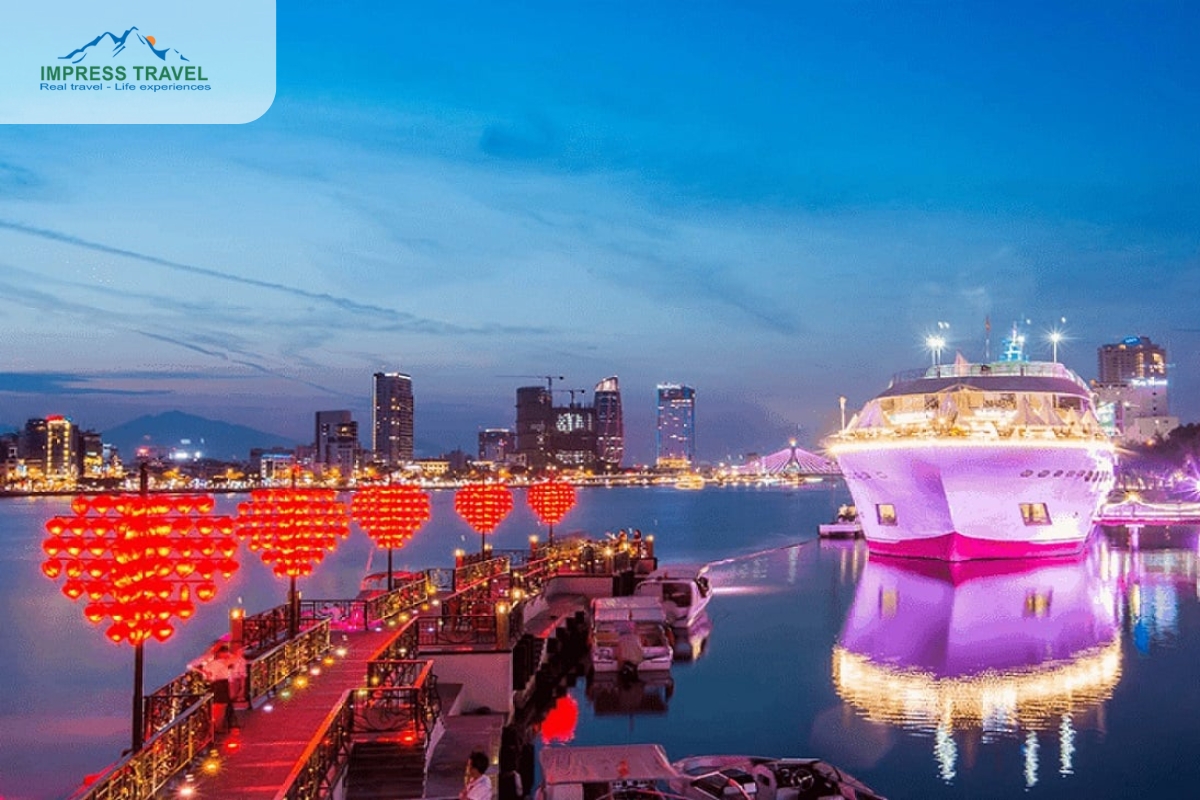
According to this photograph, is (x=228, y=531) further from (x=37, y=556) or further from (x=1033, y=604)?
(x=37, y=556)

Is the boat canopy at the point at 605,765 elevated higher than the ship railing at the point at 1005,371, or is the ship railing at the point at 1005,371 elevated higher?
the ship railing at the point at 1005,371

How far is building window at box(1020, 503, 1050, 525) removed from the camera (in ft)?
176

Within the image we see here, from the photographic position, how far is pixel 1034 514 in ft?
177

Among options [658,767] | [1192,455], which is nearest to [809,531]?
[1192,455]

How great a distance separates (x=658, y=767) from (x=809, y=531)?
96.8m

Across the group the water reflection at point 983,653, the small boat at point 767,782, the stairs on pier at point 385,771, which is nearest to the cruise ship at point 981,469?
the water reflection at point 983,653

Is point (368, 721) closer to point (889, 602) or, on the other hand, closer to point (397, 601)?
point (397, 601)

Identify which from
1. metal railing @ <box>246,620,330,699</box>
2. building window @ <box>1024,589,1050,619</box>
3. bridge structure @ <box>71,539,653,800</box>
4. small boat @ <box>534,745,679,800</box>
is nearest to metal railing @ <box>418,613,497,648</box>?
bridge structure @ <box>71,539,653,800</box>

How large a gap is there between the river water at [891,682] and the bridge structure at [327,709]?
494cm

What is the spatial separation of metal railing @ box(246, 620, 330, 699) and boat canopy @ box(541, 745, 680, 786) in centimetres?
445

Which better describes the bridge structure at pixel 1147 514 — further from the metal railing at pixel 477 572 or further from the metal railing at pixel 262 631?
the metal railing at pixel 262 631

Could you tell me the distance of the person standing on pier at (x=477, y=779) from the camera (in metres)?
14.4

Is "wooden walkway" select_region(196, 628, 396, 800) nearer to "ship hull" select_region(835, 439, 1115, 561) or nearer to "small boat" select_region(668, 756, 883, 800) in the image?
"small boat" select_region(668, 756, 883, 800)

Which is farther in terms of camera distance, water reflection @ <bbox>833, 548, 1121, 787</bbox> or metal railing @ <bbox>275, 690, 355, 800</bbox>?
water reflection @ <bbox>833, 548, 1121, 787</bbox>
